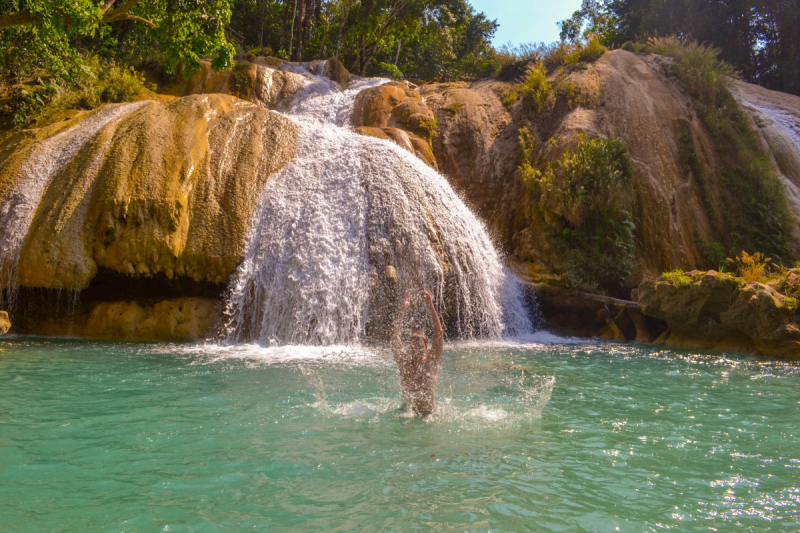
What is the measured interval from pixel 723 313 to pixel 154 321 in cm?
1119

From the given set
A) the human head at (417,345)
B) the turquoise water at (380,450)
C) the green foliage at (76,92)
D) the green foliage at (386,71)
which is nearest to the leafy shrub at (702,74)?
the turquoise water at (380,450)

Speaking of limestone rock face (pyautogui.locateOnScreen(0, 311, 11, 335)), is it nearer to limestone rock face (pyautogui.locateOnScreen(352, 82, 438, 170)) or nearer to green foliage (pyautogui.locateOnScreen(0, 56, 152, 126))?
green foliage (pyautogui.locateOnScreen(0, 56, 152, 126))

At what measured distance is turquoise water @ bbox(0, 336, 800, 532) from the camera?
307 cm

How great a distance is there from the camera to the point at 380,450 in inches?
162

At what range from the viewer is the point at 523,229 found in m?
14.1

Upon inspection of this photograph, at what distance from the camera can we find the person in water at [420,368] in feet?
16.4

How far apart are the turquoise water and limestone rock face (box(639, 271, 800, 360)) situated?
93.5 inches

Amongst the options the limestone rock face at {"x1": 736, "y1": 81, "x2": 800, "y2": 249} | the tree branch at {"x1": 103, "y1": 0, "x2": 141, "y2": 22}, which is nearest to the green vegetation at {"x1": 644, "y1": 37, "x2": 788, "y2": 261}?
the limestone rock face at {"x1": 736, "y1": 81, "x2": 800, "y2": 249}

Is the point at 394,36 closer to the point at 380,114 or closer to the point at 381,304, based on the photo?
the point at 380,114

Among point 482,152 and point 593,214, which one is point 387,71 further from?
A: point 593,214

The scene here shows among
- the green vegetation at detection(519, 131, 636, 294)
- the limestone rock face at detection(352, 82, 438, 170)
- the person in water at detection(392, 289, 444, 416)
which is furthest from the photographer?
the limestone rock face at detection(352, 82, 438, 170)

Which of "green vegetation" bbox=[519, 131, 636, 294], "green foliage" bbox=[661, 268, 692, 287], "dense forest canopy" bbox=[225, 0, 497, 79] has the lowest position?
"green foliage" bbox=[661, 268, 692, 287]

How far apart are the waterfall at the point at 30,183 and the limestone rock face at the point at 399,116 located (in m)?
7.19

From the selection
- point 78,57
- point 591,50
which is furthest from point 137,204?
point 591,50
